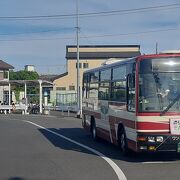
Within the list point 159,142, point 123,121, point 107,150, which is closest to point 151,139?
point 159,142

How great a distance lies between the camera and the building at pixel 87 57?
8571cm

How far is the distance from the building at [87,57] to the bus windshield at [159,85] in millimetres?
71223

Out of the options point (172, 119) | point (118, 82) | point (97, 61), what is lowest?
point (172, 119)

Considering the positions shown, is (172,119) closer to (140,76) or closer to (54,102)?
(140,76)

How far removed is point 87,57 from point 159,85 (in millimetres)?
75571

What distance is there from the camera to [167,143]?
1227 centimetres

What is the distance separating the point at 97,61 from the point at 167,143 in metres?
75.6

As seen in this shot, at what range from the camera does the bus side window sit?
12961 millimetres

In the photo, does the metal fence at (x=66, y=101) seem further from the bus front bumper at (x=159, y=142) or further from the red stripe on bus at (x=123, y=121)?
the bus front bumper at (x=159, y=142)

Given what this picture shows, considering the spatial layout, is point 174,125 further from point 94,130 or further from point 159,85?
point 94,130

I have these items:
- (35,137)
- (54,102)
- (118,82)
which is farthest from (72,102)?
(118,82)

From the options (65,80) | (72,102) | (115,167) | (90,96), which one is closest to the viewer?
(115,167)

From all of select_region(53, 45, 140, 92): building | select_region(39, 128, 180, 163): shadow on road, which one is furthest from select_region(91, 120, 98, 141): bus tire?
select_region(53, 45, 140, 92): building

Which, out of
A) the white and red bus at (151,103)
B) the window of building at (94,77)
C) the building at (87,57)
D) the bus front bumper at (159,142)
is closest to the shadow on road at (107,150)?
the white and red bus at (151,103)
